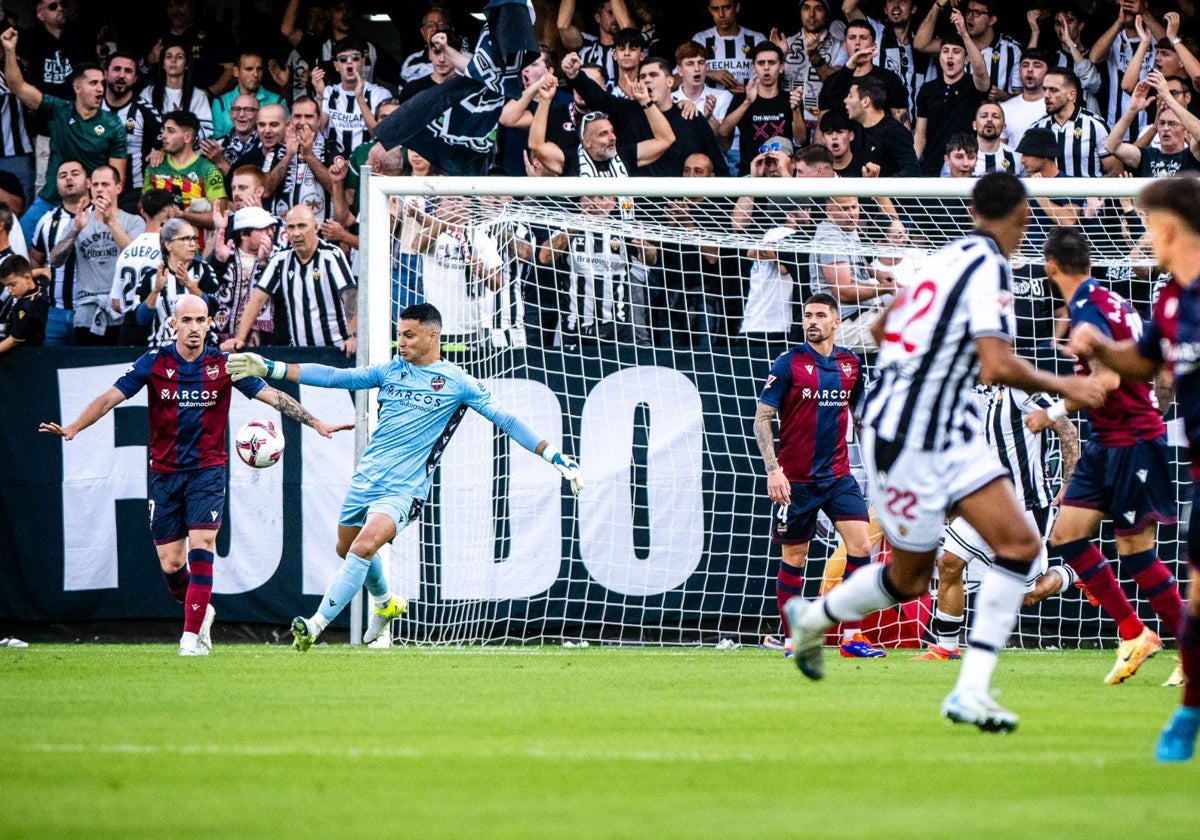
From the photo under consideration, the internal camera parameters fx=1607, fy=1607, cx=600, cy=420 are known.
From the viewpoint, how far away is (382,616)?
39.9 feet

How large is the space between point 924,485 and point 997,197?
4.11ft

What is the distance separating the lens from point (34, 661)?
1084 cm

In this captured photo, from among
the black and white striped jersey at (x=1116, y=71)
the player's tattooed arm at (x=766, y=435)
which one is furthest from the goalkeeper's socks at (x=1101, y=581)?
the black and white striped jersey at (x=1116, y=71)

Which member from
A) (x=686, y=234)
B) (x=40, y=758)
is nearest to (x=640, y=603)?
(x=686, y=234)

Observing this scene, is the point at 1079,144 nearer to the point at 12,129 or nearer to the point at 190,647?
the point at 190,647

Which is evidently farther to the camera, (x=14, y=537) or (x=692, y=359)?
(x=14, y=537)

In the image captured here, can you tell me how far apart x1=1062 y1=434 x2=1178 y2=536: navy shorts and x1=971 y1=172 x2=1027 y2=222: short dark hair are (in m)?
3.34

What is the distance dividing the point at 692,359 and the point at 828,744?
309 inches

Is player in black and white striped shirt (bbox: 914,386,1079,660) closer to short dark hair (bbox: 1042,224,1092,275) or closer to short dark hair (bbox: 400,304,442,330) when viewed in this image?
short dark hair (bbox: 1042,224,1092,275)

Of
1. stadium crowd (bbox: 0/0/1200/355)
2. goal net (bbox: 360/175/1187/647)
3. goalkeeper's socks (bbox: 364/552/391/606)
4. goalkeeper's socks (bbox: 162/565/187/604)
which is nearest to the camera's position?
goalkeeper's socks (bbox: 364/552/391/606)

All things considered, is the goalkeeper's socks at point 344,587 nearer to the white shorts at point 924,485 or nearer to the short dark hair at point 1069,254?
the short dark hair at point 1069,254

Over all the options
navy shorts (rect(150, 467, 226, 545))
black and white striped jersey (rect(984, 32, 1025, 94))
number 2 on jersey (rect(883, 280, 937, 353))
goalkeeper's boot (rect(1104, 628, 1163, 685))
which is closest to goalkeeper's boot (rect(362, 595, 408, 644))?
navy shorts (rect(150, 467, 226, 545))

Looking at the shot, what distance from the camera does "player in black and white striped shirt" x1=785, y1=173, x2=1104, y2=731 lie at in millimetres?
6328

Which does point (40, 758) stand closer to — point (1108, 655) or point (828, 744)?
point (828, 744)
